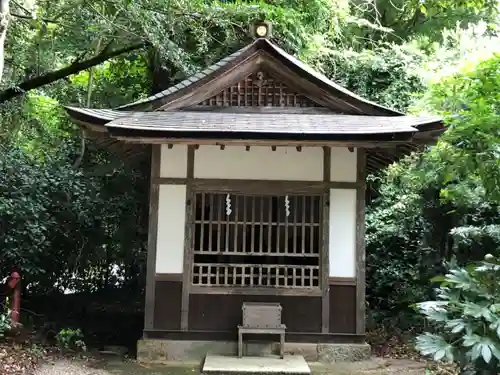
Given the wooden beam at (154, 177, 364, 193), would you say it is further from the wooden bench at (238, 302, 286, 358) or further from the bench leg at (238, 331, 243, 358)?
the bench leg at (238, 331, 243, 358)

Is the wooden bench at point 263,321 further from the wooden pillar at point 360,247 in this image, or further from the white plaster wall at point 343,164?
the white plaster wall at point 343,164

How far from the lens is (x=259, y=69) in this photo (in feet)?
23.7

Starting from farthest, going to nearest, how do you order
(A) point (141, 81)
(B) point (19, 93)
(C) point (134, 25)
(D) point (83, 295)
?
(A) point (141, 81)
(D) point (83, 295)
(B) point (19, 93)
(C) point (134, 25)

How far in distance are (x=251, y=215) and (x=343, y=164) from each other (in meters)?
1.42

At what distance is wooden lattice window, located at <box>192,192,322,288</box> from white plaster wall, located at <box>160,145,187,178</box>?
0.39 meters

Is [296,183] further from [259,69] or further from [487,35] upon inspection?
[487,35]

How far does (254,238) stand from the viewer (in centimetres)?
709

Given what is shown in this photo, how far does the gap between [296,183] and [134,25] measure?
3.63 meters

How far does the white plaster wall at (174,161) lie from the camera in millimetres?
6879

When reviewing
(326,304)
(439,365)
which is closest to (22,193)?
(326,304)

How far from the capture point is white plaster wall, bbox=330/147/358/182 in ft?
22.7

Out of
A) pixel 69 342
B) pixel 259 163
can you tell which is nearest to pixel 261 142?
pixel 259 163

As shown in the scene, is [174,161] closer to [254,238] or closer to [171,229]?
[171,229]

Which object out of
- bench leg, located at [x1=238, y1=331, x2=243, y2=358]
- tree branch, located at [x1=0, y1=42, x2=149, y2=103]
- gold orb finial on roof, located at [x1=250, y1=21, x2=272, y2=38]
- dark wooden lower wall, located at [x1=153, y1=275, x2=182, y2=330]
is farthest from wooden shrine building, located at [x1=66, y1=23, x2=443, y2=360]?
tree branch, located at [x1=0, y1=42, x2=149, y2=103]
